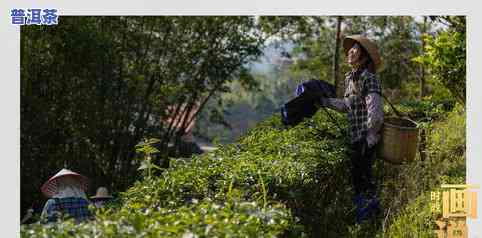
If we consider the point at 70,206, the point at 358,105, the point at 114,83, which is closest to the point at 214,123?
the point at 114,83

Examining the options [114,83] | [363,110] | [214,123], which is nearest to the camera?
[363,110]

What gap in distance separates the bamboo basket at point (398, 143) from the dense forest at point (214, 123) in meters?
0.32

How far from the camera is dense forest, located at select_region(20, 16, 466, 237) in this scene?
467 cm

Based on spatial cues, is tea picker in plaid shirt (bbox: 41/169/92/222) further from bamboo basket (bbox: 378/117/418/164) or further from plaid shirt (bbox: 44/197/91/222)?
bamboo basket (bbox: 378/117/418/164)

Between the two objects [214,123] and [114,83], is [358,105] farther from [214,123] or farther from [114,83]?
[214,123]

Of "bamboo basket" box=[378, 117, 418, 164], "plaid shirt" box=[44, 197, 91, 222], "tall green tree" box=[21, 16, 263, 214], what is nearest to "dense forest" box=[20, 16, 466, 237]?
"tall green tree" box=[21, 16, 263, 214]

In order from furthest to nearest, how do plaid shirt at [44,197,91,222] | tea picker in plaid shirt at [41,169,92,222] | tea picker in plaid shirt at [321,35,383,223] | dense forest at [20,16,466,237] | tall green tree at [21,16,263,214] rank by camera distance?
1. tall green tree at [21,16,263,214]
2. tea picker in plaid shirt at [321,35,383,223]
3. tea picker in plaid shirt at [41,169,92,222]
4. plaid shirt at [44,197,91,222]
5. dense forest at [20,16,466,237]

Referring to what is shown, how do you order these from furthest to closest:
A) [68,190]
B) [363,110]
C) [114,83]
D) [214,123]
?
[214,123]
[114,83]
[363,110]
[68,190]

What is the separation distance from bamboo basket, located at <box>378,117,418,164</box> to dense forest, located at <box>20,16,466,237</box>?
1.05 ft

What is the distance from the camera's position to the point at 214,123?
19.7 m

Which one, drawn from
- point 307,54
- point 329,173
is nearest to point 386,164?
point 329,173

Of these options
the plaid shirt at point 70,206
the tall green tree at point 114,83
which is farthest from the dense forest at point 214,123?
the plaid shirt at point 70,206

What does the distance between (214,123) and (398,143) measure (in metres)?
12.6

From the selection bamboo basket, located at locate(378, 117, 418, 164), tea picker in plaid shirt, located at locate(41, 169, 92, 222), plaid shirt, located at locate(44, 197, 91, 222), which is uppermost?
bamboo basket, located at locate(378, 117, 418, 164)
